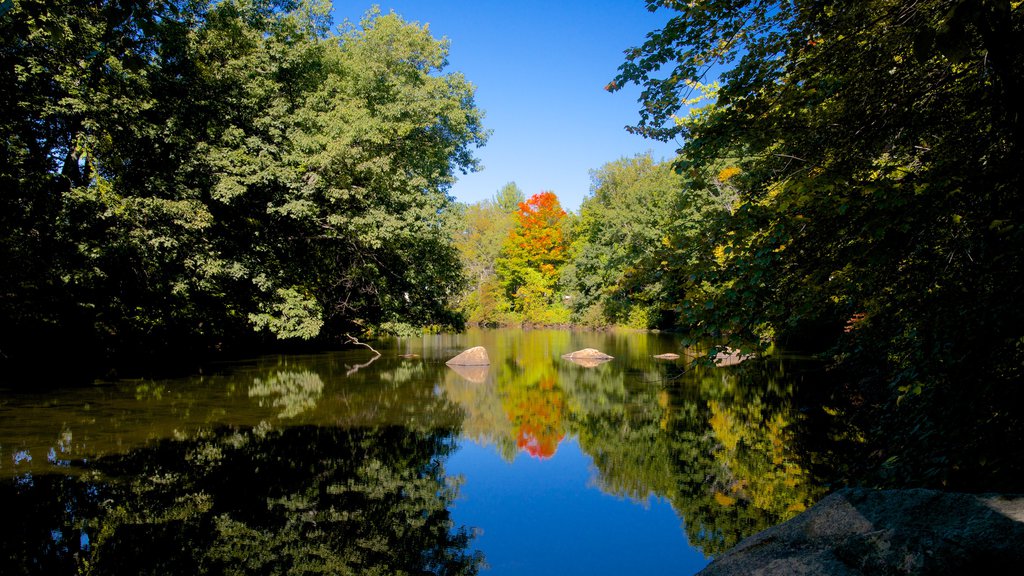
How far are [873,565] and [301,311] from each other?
17546 mm

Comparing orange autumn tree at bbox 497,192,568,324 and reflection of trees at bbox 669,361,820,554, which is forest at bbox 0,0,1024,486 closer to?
reflection of trees at bbox 669,361,820,554

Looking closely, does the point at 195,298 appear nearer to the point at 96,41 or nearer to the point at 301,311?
the point at 301,311

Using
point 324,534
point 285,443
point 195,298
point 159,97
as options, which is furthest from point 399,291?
point 324,534

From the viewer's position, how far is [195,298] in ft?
60.5

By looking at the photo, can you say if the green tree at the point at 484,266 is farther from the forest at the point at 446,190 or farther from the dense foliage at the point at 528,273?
the forest at the point at 446,190

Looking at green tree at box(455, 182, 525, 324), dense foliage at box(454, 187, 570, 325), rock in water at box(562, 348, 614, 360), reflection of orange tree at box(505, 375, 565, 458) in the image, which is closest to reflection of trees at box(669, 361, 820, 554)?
reflection of orange tree at box(505, 375, 565, 458)

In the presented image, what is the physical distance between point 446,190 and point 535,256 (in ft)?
92.3

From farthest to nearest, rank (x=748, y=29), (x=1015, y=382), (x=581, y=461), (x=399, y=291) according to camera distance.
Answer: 1. (x=399, y=291)
2. (x=581, y=461)
3. (x=748, y=29)
4. (x=1015, y=382)

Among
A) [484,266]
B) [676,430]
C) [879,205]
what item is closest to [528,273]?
[484,266]

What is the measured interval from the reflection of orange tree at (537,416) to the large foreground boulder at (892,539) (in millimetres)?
7174

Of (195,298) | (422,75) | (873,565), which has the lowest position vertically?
(873,565)

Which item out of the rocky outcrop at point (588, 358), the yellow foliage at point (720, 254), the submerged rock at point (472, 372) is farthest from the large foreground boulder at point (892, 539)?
the rocky outcrop at point (588, 358)

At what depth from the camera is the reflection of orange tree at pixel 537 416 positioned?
432 inches

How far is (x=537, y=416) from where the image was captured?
13.1 meters
